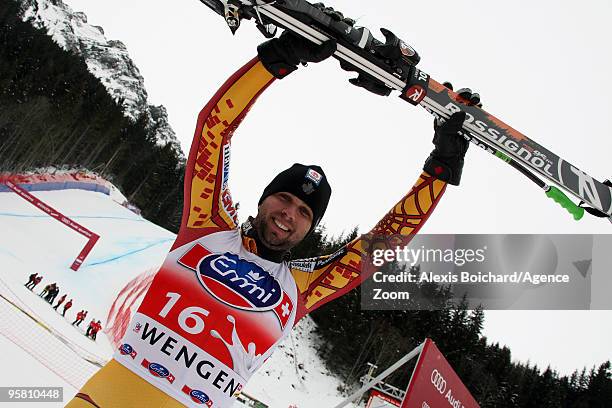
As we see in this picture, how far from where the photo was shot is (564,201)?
3.93 metres

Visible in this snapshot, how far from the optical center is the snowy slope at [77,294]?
9375mm

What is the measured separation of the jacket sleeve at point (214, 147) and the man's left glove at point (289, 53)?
0.20 feet

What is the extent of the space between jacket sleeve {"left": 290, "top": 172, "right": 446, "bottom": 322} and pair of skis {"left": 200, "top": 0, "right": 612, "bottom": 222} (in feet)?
1.89

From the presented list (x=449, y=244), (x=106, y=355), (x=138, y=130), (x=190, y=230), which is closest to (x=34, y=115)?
(x=138, y=130)

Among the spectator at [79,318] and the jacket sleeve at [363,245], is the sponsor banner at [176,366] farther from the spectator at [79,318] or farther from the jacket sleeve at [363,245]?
the spectator at [79,318]

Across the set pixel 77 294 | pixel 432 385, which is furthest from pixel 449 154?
pixel 77 294

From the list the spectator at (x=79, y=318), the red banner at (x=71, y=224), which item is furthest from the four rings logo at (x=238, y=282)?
the red banner at (x=71, y=224)

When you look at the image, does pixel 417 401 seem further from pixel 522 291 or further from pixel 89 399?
pixel 522 291

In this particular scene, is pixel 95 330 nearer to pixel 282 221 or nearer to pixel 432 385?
pixel 432 385

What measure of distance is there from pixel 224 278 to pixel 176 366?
0.54 m

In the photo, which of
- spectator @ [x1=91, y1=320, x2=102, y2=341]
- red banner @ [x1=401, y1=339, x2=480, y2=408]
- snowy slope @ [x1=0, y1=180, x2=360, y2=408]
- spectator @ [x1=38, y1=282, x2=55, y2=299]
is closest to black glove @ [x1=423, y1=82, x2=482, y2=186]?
red banner @ [x1=401, y1=339, x2=480, y2=408]

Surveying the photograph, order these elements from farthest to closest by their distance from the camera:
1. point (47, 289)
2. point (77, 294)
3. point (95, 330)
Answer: point (77, 294) < point (47, 289) < point (95, 330)

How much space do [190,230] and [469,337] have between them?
35.4m

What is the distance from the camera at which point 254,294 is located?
9.62 feet
